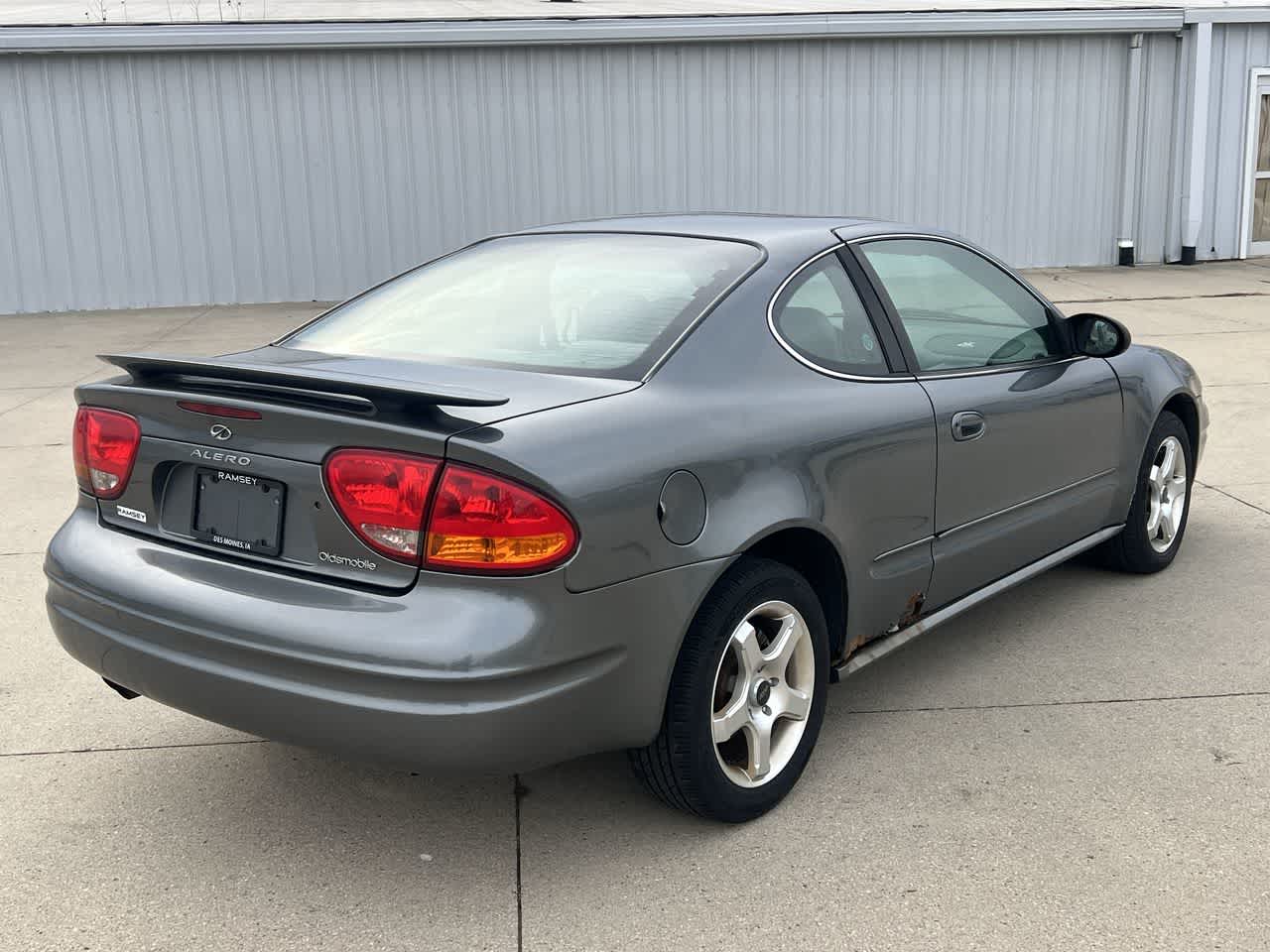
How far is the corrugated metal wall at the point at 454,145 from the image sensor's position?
45.0 ft

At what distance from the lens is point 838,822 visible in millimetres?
3113

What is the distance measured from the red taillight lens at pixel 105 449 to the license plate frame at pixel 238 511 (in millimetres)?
236

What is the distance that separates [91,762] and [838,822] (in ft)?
6.60

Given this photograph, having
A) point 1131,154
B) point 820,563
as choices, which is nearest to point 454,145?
point 1131,154

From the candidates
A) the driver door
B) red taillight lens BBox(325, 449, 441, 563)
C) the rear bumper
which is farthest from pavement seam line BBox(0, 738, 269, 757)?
the driver door

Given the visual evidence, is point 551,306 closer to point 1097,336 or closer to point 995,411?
point 995,411

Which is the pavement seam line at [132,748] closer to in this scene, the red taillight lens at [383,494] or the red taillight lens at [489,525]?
the red taillight lens at [383,494]

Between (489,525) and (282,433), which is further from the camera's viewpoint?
(282,433)

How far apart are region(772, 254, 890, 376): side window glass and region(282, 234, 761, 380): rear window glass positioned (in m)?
0.16

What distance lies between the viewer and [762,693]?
123 inches

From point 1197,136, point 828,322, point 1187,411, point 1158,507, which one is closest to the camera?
point 828,322

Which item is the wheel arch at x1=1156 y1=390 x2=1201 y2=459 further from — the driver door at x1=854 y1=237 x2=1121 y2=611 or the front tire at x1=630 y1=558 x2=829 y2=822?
the front tire at x1=630 y1=558 x2=829 y2=822

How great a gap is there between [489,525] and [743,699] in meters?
0.86

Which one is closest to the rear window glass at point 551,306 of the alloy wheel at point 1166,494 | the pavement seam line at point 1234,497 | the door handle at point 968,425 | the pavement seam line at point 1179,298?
the door handle at point 968,425
